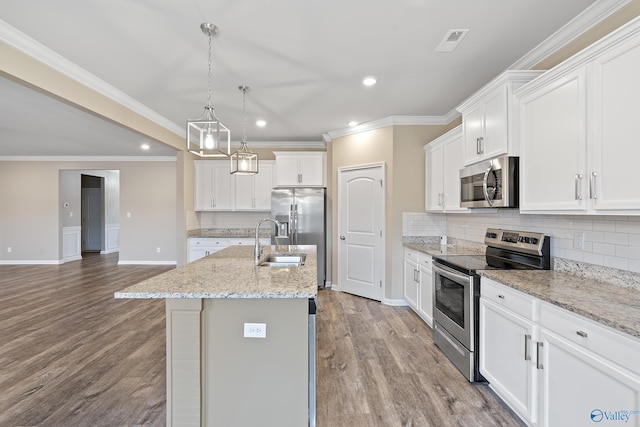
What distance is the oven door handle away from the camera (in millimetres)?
2354

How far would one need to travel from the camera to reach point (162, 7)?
197 cm

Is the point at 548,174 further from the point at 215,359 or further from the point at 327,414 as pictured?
the point at 215,359

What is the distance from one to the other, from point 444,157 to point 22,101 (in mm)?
5157


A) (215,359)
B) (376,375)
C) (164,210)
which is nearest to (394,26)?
(215,359)

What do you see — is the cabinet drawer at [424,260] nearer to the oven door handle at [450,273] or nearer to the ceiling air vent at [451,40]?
the oven door handle at [450,273]

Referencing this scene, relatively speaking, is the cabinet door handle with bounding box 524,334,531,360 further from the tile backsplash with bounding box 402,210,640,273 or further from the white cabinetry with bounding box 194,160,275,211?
the white cabinetry with bounding box 194,160,275,211

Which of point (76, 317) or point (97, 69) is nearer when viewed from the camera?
point (97, 69)

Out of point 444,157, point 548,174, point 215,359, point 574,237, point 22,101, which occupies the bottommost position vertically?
point 215,359

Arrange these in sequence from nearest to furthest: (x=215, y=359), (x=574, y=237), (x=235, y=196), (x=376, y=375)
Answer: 1. (x=215, y=359)
2. (x=574, y=237)
3. (x=376, y=375)
4. (x=235, y=196)

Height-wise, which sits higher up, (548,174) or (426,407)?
(548,174)

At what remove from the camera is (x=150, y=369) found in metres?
2.54

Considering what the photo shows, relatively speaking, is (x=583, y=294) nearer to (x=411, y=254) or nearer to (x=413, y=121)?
(x=411, y=254)

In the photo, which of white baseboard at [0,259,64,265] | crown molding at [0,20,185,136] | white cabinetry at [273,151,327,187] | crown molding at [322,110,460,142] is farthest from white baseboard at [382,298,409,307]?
white baseboard at [0,259,64,265]

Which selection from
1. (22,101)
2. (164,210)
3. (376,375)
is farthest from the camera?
(164,210)
